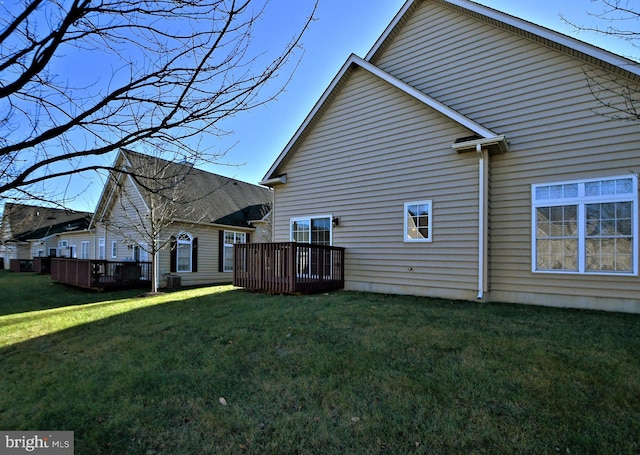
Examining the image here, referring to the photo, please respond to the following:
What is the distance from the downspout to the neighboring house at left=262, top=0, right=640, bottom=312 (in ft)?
0.10

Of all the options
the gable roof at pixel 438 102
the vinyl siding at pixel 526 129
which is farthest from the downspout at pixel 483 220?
the gable roof at pixel 438 102

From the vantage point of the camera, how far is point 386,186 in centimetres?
919

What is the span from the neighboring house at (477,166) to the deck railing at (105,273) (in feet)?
27.3

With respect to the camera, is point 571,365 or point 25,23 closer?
point 25,23

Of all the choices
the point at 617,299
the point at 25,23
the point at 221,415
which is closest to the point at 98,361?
the point at 221,415

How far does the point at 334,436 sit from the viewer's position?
2791 mm

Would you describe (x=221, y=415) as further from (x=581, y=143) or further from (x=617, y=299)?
(x=581, y=143)

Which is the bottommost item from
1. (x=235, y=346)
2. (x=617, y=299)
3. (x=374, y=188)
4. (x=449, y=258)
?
(x=235, y=346)

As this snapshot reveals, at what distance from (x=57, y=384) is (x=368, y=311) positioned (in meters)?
4.85

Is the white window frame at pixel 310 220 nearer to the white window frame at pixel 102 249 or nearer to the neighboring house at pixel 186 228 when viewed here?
the neighboring house at pixel 186 228

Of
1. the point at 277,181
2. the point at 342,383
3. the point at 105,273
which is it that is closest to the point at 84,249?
the point at 105,273

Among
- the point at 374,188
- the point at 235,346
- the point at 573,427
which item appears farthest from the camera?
the point at 374,188

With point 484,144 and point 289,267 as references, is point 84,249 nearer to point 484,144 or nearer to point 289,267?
point 289,267

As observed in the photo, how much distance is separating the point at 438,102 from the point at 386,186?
2.42m
